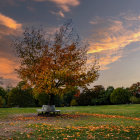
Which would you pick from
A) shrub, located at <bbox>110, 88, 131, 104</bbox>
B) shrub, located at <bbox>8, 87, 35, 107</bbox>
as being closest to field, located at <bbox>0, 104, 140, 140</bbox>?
shrub, located at <bbox>8, 87, 35, 107</bbox>

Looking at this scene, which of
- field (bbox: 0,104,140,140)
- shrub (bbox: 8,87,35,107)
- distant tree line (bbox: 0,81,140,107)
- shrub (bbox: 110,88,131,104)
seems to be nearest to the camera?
field (bbox: 0,104,140,140)

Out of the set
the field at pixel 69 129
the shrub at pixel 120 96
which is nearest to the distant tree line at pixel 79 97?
the shrub at pixel 120 96

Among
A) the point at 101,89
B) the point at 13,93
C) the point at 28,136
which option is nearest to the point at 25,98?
the point at 13,93

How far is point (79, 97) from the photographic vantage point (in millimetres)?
61938

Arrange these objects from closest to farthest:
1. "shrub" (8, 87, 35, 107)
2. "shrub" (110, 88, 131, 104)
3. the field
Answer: the field → "shrub" (8, 87, 35, 107) → "shrub" (110, 88, 131, 104)

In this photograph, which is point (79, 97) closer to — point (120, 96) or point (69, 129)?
point (120, 96)

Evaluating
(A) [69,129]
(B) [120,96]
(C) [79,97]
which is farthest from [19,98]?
(A) [69,129]

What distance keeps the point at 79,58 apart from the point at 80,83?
8.41 ft

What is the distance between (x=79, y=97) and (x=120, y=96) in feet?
38.3

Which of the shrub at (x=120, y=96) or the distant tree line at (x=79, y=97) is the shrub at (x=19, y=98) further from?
the shrub at (x=120, y=96)

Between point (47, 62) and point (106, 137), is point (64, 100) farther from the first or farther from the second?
point (106, 137)

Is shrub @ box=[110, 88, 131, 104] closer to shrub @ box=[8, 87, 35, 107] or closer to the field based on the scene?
shrub @ box=[8, 87, 35, 107]

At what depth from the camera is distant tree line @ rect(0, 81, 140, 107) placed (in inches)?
2189

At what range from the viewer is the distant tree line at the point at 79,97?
5559 centimetres
